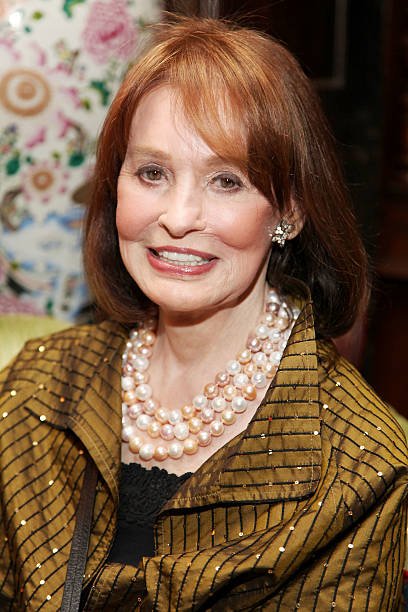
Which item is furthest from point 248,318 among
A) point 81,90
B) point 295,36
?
point 295,36

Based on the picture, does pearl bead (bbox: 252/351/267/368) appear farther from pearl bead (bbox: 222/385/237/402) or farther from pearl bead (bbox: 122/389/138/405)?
pearl bead (bbox: 122/389/138/405)

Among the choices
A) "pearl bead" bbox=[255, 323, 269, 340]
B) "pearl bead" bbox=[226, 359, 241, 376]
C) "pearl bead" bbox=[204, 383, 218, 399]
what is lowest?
"pearl bead" bbox=[204, 383, 218, 399]

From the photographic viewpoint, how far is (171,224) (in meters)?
1.40

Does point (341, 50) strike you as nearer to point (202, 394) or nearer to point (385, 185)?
point (385, 185)

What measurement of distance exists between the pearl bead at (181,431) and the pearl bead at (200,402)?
0.12 feet

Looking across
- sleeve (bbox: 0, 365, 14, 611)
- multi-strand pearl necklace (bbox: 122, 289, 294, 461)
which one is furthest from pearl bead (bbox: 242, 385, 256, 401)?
sleeve (bbox: 0, 365, 14, 611)

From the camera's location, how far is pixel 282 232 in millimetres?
1503

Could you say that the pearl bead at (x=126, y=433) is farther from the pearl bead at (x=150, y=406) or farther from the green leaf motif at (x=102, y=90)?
the green leaf motif at (x=102, y=90)

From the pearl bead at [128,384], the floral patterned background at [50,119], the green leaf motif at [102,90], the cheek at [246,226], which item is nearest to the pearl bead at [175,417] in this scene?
the pearl bead at [128,384]

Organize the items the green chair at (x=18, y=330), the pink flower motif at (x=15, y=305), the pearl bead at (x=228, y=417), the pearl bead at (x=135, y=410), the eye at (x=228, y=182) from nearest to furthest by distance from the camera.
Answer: the eye at (x=228, y=182) < the pearl bead at (x=228, y=417) < the pearl bead at (x=135, y=410) < the green chair at (x=18, y=330) < the pink flower motif at (x=15, y=305)

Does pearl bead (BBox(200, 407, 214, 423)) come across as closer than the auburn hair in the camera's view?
No

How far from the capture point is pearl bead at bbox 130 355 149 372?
1.68 meters

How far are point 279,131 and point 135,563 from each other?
0.71 metres

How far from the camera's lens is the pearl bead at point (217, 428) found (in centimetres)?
153
